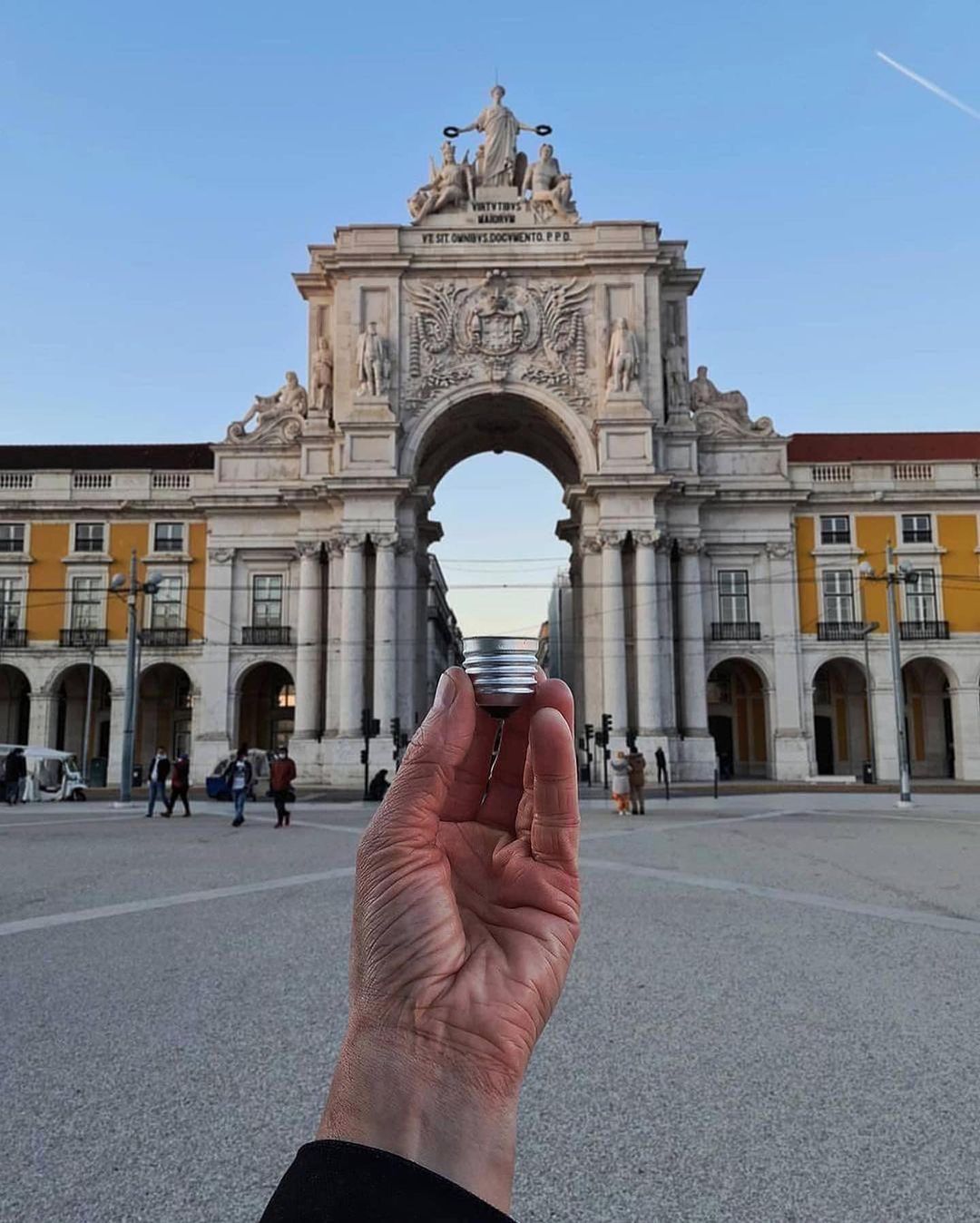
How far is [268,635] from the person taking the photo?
127 feet

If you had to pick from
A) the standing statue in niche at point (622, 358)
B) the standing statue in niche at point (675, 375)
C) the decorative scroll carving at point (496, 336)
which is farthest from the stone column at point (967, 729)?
the decorative scroll carving at point (496, 336)

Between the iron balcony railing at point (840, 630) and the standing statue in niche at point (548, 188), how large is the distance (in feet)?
64.7

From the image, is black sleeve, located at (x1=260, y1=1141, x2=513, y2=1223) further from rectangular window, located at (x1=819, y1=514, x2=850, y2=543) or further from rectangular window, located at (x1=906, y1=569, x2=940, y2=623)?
rectangular window, located at (x1=906, y1=569, x2=940, y2=623)

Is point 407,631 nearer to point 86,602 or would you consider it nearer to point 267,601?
point 267,601

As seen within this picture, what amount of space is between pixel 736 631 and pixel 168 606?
23529 millimetres

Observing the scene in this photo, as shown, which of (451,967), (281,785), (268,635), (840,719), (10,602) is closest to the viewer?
(451,967)

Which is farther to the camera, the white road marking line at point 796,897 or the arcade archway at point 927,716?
the arcade archway at point 927,716

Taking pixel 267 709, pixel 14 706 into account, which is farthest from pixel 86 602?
pixel 267 709

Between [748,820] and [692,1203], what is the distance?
17.4 m

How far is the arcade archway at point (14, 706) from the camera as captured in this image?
41.9 meters

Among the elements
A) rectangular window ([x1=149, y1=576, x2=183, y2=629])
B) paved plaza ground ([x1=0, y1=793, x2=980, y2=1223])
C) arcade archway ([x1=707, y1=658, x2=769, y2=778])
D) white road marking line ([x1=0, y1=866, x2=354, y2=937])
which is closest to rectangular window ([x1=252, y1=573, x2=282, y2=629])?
rectangular window ([x1=149, y1=576, x2=183, y2=629])

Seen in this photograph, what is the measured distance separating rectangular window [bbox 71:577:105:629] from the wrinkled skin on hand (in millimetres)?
41094

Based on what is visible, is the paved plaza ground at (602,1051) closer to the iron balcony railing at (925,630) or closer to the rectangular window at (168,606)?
the iron balcony railing at (925,630)

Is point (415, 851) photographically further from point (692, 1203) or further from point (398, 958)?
point (692, 1203)
